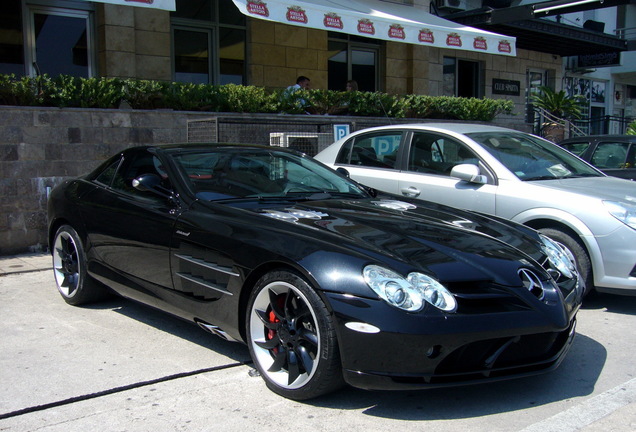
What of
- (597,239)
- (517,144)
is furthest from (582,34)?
(597,239)

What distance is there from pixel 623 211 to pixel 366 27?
6439 millimetres

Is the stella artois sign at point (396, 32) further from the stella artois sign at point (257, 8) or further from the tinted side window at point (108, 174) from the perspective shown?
the tinted side window at point (108, 174)

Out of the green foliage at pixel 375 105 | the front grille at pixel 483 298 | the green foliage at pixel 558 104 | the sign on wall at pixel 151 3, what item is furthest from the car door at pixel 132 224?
the green foliage at pixel 558 104

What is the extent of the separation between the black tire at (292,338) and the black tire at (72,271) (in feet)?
6.93

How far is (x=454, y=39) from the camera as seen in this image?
1202 cm

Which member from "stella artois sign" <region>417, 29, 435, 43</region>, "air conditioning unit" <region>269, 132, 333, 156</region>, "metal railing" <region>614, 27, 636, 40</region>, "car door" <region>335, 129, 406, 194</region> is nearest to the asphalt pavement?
"car door" <region>335, 129, 406, 194</region>

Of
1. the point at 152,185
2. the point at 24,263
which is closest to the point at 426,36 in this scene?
the point at 24,263

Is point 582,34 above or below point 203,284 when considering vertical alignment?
above

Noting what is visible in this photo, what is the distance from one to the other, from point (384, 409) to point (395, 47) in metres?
13.1

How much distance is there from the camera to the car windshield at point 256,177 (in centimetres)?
450

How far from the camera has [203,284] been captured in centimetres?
397

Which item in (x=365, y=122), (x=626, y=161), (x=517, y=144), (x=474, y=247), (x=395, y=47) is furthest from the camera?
(x=395, y=47)

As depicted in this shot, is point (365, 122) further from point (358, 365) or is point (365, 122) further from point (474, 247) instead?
point (358, 365)

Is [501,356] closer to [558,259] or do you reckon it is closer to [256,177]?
[558,259]
